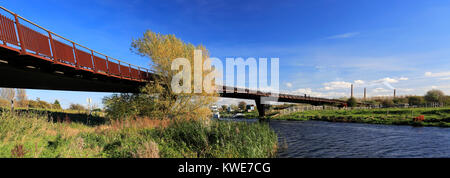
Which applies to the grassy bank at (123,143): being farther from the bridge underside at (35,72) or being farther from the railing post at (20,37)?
the railing post at (20,37)

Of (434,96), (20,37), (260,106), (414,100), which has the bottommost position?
(260,106)

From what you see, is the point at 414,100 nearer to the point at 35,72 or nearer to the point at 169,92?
the point at 169,92

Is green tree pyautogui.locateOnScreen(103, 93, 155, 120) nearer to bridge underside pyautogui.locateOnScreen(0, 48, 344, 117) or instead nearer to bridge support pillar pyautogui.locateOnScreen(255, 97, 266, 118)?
bridge underside pyautogui.locateOnScreen(0, 48, 344, 117)

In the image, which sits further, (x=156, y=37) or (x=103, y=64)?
(x=156, y=37)

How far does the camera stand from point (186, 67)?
2261 cm

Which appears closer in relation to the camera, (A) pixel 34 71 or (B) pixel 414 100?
(A) pixel 34 71

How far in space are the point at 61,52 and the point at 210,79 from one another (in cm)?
1401

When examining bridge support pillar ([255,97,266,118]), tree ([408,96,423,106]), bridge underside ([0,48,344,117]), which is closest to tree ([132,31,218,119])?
bridge underside ([0,48,344,117])

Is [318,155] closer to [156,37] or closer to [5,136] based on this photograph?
[5,136]

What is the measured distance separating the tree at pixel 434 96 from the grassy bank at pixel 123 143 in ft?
256

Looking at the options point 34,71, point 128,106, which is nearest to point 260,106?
point 128,106

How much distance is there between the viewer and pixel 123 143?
11656 millimetres

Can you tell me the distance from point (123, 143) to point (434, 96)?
87344 millimetres
